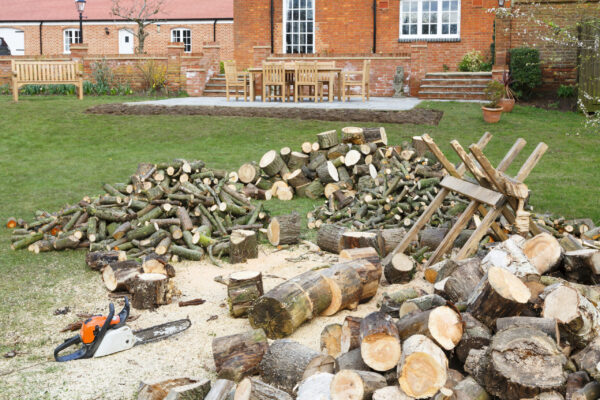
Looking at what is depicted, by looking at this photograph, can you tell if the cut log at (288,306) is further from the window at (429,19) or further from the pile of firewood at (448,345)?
the window at (429,19)

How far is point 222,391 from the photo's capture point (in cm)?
359

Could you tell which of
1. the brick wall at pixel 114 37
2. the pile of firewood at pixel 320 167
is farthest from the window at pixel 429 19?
the pile of firewood at pixel 320 167

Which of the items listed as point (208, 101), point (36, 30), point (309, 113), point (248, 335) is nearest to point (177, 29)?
point (36, 30)

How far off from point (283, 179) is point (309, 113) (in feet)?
19.0

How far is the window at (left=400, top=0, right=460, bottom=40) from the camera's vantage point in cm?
2214

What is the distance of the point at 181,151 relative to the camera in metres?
12.7

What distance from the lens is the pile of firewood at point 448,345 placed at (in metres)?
3.35

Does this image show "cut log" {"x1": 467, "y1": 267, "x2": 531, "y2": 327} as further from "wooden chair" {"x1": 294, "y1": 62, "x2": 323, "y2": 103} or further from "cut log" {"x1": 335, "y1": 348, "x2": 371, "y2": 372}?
"wooden chair" {"x1": 294, "y1": 62, "x2": 323, "y2": 103}

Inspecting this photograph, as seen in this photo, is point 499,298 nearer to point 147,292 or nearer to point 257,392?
point 257,392

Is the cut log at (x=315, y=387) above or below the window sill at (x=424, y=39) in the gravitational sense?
below

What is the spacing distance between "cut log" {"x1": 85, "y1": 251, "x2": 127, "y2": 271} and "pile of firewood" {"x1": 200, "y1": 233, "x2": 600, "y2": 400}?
2.23 m

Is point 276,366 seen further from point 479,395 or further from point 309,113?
point 309,113

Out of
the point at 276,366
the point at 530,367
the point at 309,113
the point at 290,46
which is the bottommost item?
the point at 276,366

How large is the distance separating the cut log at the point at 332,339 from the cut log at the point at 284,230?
3.07 meters
